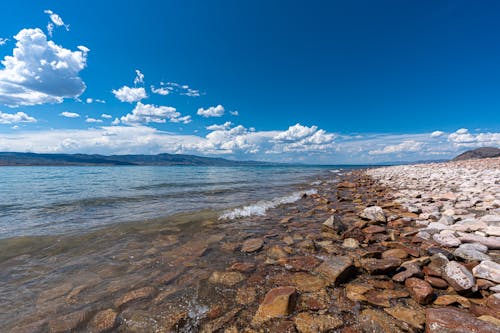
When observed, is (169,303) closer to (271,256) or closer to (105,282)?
(105,282)

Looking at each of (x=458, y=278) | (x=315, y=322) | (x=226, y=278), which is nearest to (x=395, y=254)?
(x=458, y=278)

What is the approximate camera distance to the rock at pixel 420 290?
3.05m

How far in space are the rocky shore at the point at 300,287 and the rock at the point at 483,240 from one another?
16 mm

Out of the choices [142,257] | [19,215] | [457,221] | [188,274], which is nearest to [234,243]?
[188,274]

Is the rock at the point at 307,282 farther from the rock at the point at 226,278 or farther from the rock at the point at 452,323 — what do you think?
the rock at the point at 452,323

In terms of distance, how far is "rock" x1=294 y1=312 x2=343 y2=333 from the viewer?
2715mm

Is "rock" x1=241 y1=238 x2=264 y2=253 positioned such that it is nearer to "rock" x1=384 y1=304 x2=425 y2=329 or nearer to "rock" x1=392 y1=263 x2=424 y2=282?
"rock" x1=392 y1=263 x2=424 y2=282

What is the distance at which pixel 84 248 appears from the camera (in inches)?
232

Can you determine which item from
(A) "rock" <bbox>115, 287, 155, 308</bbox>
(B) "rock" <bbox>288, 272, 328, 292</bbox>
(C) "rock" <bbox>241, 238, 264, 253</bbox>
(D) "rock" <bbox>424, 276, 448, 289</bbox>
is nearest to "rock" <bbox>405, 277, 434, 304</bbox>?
(D) "rock" <bbox>424, 276, 448, 289</bbox>

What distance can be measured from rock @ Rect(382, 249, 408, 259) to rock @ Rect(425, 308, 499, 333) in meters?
1.72

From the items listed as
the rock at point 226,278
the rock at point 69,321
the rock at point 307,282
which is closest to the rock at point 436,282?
the rock at point 307,282

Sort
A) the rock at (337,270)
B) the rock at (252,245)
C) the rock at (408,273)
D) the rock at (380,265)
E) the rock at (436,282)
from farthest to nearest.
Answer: the rock at (252,245), the rock at (380,265), the rock at (337,270), the rock at (408,273), the rock at (436,282)

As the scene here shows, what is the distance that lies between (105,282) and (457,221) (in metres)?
9.10

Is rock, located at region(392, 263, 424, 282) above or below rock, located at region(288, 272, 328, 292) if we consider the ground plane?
above
